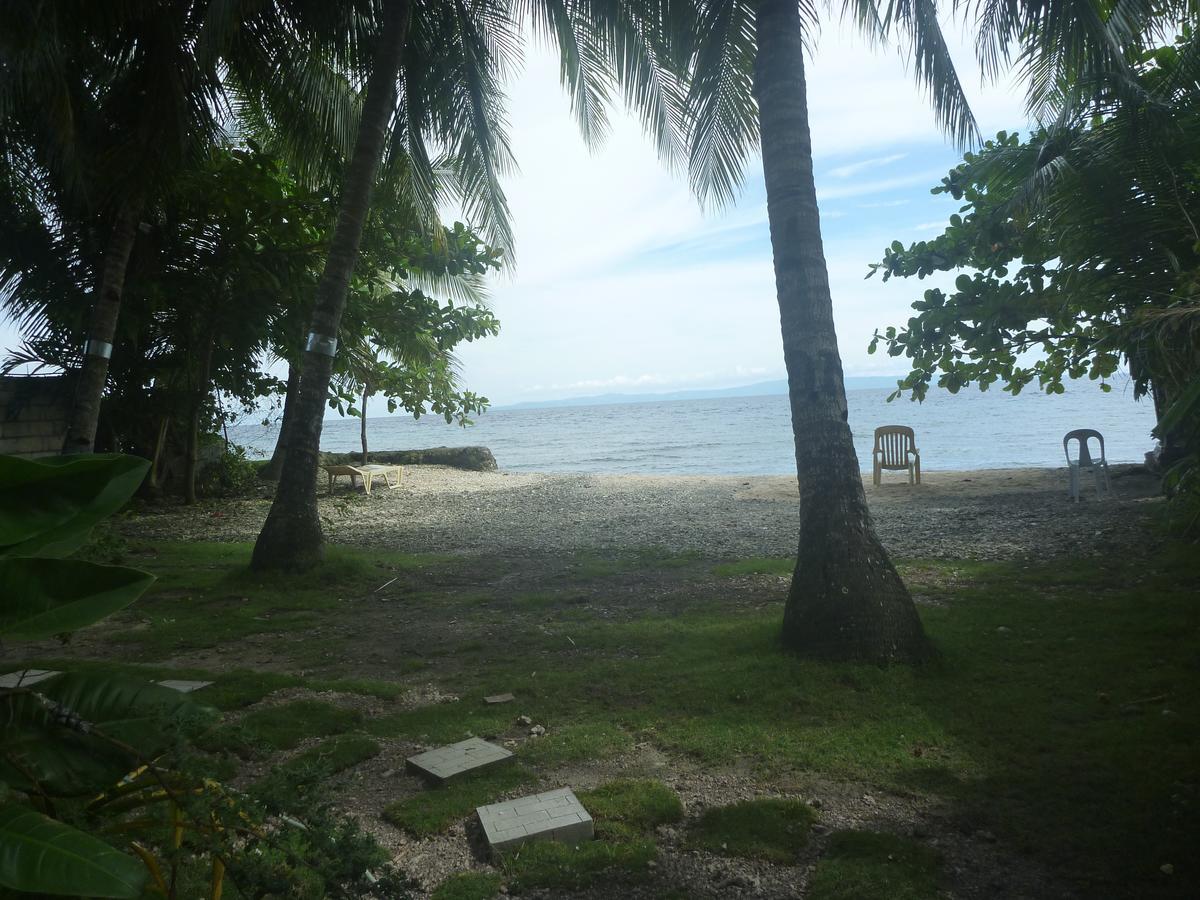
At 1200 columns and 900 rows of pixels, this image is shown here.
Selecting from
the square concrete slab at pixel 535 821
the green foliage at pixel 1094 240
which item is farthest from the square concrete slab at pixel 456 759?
the green foliage at pixel 1094 240

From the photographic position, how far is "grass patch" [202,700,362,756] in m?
3.68

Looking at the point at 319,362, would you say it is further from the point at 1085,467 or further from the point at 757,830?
the point at 1085,467

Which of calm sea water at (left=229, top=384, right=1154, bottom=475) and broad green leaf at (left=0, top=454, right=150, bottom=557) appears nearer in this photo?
broad green leaf at (left=0, top=454, right=150, bottom=557)

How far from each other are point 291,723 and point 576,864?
193cm

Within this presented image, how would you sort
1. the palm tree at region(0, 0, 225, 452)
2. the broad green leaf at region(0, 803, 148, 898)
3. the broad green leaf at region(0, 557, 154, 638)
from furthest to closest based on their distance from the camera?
the palm tree at region(0, 0, 225, 452), the broad green leaf at region(0, 557, 154, 638), the broad green leaf at region(0, 803, 148, 898)

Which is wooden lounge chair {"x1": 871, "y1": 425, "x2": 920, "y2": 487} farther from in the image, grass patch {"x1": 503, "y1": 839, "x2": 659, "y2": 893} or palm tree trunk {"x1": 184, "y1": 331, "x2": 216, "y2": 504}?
grass patch {"x1": 503, "y1": 839, "x2": 659, "y2": 893}

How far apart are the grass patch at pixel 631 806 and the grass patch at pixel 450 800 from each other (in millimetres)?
334

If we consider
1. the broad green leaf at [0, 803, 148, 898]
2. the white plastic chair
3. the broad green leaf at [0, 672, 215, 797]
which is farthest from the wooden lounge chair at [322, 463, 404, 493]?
the broad green leaf at [0, 803, 148, 898]

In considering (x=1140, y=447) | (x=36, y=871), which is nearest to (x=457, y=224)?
(x=36, y=871)

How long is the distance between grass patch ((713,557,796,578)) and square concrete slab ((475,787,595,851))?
4.70 metres

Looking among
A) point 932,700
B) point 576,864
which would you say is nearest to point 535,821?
point 576,864

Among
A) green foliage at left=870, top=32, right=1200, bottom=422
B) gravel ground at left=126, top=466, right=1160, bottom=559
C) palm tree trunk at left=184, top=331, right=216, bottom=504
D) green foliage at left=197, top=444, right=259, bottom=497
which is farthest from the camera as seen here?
green foliage at left=197, top=444, right=259, bottom=497

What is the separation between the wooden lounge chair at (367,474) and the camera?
53.1 ft

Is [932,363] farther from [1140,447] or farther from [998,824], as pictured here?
[1140,447]
